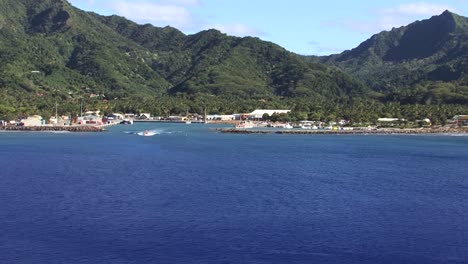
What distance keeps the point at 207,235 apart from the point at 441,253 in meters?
11.2

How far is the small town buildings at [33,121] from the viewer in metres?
137

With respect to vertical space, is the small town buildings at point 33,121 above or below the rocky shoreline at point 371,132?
above

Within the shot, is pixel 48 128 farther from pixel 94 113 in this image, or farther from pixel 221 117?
pixel 221 117

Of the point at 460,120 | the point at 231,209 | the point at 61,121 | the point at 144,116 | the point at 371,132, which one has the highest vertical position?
the point at 144,116

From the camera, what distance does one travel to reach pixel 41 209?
39750 mm

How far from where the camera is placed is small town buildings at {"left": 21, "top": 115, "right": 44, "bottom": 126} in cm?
13677

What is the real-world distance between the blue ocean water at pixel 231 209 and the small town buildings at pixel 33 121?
218 feet

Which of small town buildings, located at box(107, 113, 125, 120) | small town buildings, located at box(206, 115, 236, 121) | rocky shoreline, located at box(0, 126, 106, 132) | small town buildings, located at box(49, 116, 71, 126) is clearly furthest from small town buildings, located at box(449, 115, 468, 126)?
small town buildings, located at box(49, 116, 71, 126)

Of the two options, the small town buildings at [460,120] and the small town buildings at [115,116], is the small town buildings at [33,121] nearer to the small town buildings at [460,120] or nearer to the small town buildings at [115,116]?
the small town buildings at [115,116]

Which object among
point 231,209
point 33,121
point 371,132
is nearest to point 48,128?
point 33,121

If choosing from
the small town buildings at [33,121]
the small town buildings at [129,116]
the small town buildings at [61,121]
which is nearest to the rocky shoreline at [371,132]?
the small town buildings at [61,121]

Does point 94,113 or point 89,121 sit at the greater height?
point 94,113

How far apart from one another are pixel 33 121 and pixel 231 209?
107 metres

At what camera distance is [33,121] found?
13888 cm
